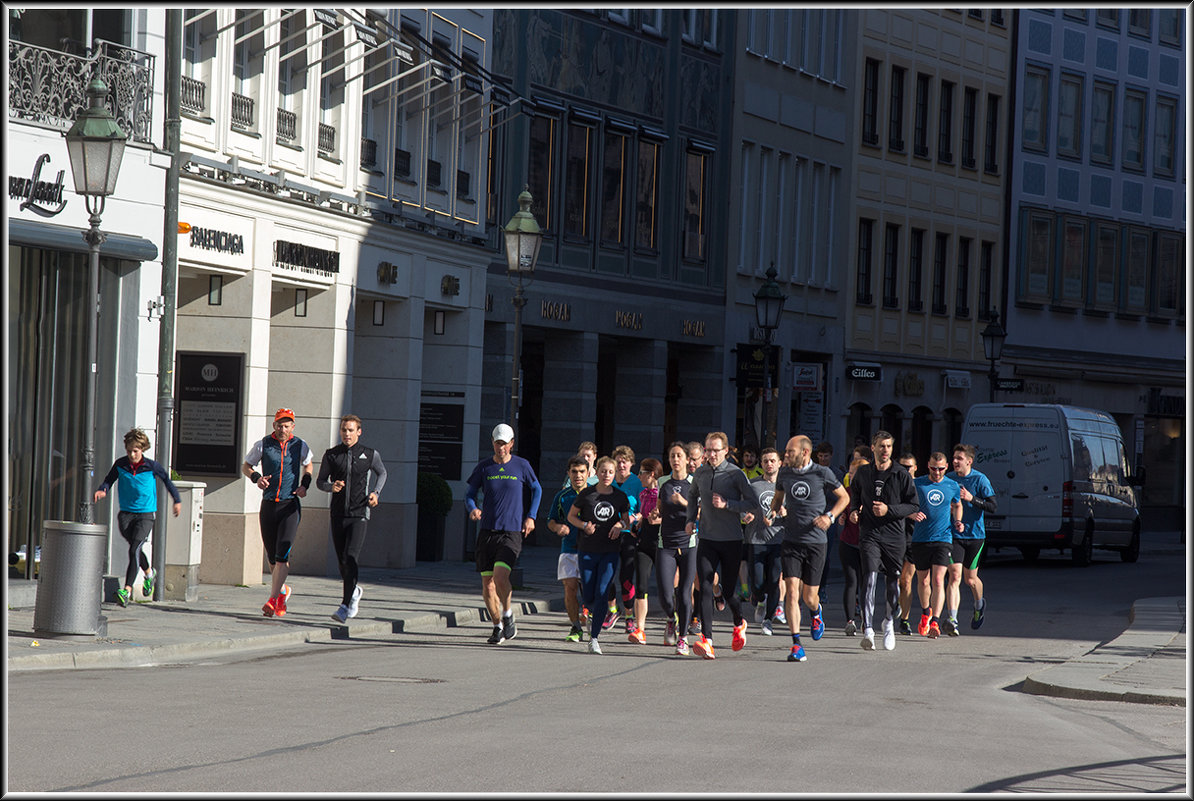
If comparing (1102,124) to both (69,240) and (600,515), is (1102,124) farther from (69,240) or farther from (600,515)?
(69,240)

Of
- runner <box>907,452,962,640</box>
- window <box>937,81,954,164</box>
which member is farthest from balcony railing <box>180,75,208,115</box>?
window <box>937,81,954,164</box>

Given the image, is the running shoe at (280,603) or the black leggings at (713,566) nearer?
the black leggings at (713,566)

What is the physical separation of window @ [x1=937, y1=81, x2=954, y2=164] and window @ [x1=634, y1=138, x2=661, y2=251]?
45.5 feet

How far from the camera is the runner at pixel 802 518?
16859 mm

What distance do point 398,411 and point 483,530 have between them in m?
8.74

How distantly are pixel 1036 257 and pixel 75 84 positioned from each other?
36.0 m

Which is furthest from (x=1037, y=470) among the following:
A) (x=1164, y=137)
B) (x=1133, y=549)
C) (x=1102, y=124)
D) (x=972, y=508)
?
(x=1164, y=137)

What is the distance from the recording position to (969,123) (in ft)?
161

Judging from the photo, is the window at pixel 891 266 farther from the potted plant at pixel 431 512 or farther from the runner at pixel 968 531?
the runner at pixel 968 531

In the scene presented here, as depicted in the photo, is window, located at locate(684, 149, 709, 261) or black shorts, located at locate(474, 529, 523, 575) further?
window, located at locate(684, 149, 709, 261)

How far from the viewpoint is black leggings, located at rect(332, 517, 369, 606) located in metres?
18.4

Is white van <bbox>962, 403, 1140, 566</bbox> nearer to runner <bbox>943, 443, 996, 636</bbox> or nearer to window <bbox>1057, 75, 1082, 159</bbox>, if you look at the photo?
runner <bbox>943, 443, 996, 636</bbox>

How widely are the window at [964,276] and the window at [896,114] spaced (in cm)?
414

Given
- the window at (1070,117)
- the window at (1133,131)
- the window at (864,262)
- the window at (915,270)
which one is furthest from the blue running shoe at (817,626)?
the window at (1133,131)
